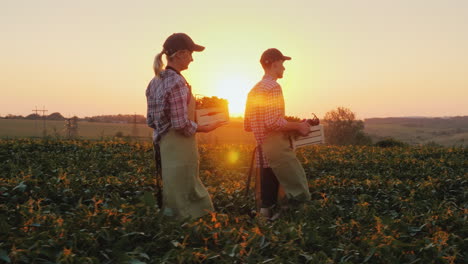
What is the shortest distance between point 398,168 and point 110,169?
7195 mm

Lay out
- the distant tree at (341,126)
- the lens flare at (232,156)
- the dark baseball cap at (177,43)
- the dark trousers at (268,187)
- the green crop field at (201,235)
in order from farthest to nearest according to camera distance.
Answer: the distant tree at (341,126), the lens flare at (232,156), the dark trousers at (268,187), the dark baseball cap at (177,43), the green crop field at (201,235)

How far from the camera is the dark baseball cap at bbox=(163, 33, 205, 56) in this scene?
4.19 meters

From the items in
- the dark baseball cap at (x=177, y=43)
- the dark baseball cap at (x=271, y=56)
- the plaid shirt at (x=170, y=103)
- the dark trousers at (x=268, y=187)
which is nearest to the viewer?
the plaid shirt at (x=170, y=103)

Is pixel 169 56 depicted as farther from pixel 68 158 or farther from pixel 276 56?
pixel 68 158

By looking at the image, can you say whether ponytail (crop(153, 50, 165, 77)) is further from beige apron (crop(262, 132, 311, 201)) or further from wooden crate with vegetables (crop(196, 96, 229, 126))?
beige apron (crop(262, 132, 311, 201))

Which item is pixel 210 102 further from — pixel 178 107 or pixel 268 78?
pixel 268 78

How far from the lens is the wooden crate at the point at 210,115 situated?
447cm

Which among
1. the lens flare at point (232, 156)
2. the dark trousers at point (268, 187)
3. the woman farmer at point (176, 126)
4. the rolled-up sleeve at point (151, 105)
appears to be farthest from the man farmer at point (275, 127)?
the lens flare at point (232, 156)

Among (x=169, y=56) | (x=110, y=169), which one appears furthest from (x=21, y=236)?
(x=110, y=169)

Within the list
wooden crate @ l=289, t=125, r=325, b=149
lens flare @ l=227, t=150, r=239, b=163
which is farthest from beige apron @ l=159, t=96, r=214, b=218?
lens flare @ l=227, t=150, r=239, b=163

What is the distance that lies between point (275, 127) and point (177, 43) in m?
1.65

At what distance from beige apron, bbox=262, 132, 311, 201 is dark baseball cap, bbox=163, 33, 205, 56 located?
1.71m

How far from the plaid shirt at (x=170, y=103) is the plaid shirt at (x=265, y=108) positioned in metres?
1.29

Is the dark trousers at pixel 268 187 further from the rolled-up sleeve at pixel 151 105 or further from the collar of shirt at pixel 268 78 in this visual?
the rolled-up sleeve at pixel 151 105
